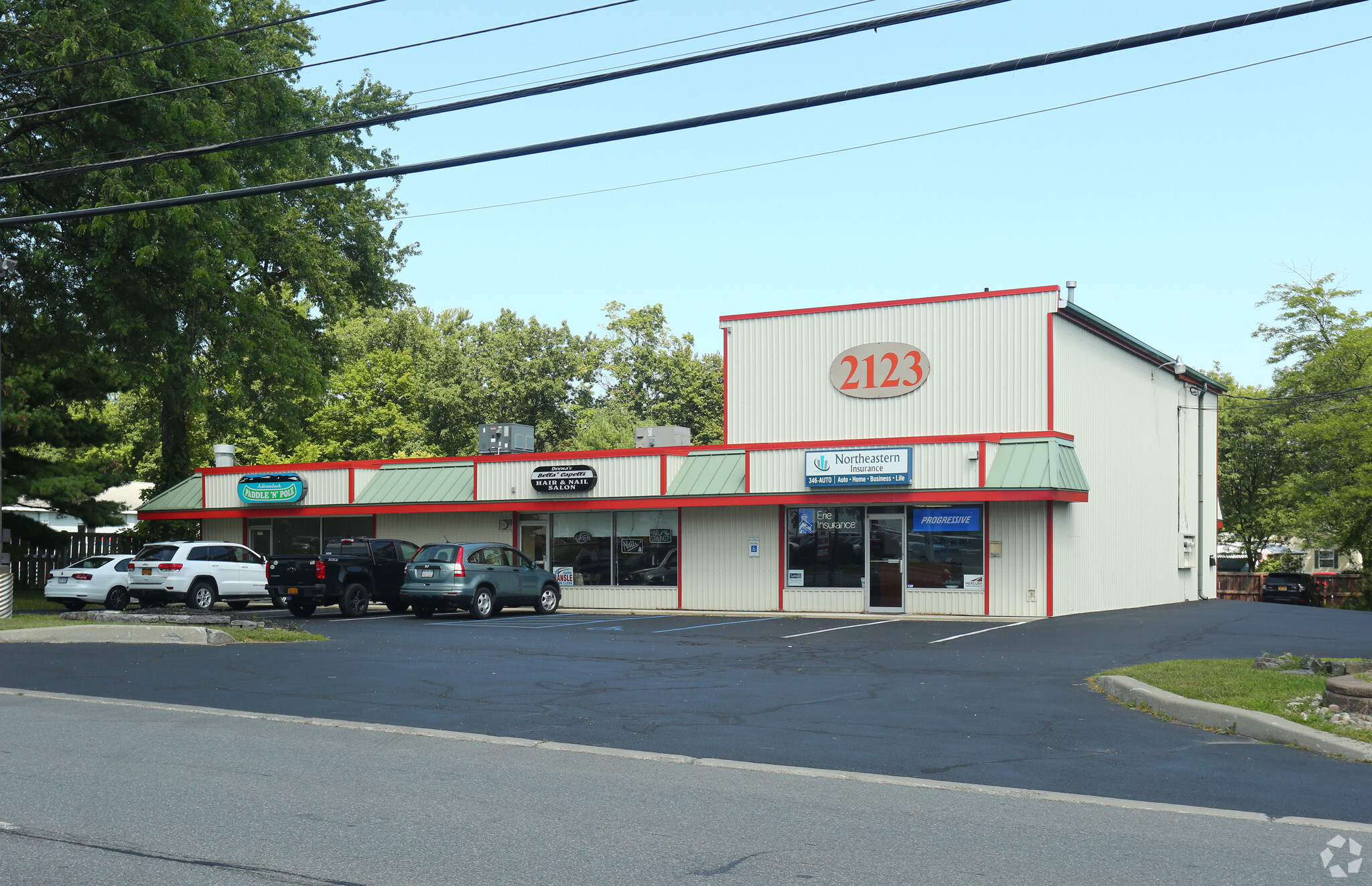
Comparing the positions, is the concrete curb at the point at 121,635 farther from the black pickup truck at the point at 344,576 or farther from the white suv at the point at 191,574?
the white suv at the point at 191,574

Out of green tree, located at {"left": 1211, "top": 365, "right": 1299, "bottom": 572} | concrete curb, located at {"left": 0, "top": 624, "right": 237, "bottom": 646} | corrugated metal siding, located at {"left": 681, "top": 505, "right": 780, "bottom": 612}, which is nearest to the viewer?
concrete curb, located at {"left": 0, "top": 624, "right": 237, "bottom": 646}

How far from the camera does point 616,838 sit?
6.82 metres

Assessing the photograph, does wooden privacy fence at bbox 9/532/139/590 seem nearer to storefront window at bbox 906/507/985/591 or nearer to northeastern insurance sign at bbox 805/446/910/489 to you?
northeastern insurance sign at bbox 805/446/910/489

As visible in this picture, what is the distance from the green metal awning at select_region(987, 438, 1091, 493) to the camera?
25.4 meters

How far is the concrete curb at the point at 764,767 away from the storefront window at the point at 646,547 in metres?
19.1

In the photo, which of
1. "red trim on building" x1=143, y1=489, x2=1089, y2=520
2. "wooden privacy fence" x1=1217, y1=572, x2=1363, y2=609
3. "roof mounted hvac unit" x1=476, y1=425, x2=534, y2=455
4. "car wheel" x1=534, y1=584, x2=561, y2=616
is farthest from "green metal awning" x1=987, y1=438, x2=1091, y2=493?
"wooden privacy fence" x1=1217, y1=572, x2=1363, y2=609

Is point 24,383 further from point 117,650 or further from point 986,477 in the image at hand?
point 986,477

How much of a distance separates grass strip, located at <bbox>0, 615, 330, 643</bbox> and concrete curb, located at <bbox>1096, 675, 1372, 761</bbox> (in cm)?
1325

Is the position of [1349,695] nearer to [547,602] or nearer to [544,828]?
[544,828]

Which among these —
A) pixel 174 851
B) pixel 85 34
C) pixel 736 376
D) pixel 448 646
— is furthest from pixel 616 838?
pixel 736 376

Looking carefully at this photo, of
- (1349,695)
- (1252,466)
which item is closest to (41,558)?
(1349,695)

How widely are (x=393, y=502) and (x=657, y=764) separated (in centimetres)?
2576

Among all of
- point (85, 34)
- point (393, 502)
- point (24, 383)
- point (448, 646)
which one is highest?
point (85, 34)

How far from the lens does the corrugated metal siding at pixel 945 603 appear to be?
27.1m
